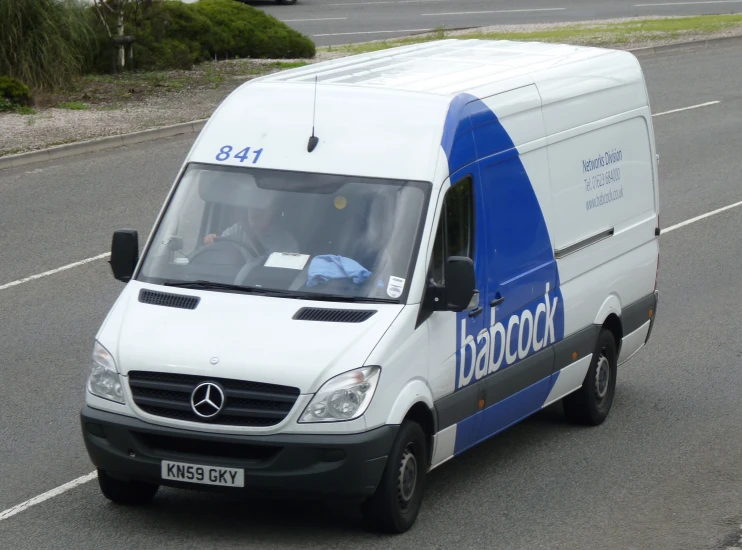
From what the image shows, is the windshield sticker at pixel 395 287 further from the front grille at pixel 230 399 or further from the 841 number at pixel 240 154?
the 841 number at pixel 240 154

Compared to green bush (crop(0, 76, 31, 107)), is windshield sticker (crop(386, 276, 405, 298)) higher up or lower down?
higher up

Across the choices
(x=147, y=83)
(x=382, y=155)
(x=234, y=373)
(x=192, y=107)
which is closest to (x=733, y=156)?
(x=192, y=107)

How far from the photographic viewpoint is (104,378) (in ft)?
23.2

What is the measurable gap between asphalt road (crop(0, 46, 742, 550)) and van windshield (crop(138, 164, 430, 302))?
127cm

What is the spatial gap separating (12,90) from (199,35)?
21.4ft

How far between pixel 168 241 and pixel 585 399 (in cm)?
327

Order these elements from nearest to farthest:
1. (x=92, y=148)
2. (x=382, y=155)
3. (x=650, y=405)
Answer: (x=382, y=155), (x=650, y=405), (x=92, y=148)

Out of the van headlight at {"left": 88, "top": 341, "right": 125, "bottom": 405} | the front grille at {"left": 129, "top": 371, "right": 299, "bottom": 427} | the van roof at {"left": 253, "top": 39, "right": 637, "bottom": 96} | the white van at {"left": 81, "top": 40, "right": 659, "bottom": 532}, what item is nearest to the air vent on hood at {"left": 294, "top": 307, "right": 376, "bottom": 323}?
the white van at {"left": 81, "top": 40, "right": 659, "bottom": 532}

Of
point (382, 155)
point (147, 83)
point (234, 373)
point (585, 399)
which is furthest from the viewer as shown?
point (147, 83)

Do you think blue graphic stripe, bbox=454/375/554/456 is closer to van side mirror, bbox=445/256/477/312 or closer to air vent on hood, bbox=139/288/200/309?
van side mirror, bbox=445/256/477/312

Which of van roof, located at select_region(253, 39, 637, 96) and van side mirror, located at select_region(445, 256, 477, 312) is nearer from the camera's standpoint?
van side mirror, located at select_region(445, 256, 477, 312)

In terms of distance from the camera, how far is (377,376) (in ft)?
22.4

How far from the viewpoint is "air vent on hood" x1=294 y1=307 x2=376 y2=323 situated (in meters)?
7.07

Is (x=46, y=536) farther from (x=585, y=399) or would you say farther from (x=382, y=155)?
(x=585, y=399)
